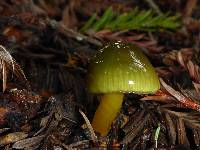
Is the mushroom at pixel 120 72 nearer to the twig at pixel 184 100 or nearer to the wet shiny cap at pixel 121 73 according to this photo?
the wet shiny cap at pixel 121 73

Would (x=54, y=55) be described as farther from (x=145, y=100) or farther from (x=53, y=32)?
(x=145, y=100)

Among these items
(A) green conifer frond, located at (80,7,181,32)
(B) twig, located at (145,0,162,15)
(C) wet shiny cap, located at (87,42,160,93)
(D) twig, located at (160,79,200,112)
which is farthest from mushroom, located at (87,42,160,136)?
(B) twig, located at (145,0,162,15)

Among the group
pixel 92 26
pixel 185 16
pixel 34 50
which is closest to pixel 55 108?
pixel 34 50

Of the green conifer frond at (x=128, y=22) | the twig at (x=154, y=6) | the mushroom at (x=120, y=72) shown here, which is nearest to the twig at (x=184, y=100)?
the mushroom at (x=120, y=72)

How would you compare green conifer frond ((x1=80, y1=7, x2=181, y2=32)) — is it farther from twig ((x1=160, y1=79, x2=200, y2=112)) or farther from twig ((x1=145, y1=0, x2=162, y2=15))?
twig ((x1=160, y1=79, x2=200, y2=112))

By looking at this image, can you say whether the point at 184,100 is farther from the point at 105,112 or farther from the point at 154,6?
the point at 154,6
